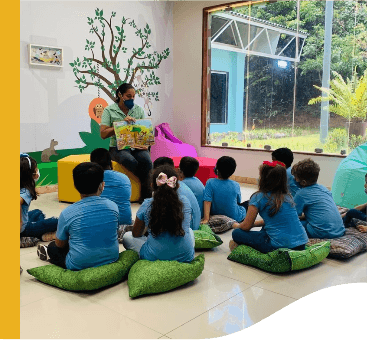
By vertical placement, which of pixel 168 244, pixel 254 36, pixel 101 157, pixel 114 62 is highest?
pixel 254 36

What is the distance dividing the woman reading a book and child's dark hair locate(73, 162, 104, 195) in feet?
6.39

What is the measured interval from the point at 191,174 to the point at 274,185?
0.95m

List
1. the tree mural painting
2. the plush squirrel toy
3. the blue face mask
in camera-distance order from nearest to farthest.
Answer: the blue face mask
the plush squirrel toy
the tree mural painting

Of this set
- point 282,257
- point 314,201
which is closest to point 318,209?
point 314,201

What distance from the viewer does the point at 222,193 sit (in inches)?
128

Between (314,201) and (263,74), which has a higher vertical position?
(263,74)

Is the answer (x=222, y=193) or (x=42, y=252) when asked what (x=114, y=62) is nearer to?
(x=222, y=193)

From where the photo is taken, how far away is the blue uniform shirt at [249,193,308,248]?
95.7 inches

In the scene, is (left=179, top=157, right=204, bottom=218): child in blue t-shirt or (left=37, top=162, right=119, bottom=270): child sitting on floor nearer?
(left=37, top=162, right=119, bottom=270): child sitting on floor

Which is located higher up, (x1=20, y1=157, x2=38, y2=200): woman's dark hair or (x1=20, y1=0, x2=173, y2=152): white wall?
(x1=20, y1=0, x2=173, y2=152): white wall

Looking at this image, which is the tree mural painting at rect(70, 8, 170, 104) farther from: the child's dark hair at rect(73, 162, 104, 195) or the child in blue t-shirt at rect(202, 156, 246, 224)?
the child's dark hair at rect(73, 162, 104, 195)

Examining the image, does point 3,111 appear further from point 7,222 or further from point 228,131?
point 228,131

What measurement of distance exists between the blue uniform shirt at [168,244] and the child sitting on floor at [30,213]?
74 cm

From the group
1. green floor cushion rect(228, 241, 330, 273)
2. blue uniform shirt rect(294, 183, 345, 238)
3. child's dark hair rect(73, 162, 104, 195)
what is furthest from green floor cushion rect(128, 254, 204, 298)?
blue uniform shirt rect(294, 183, 345, 238)
